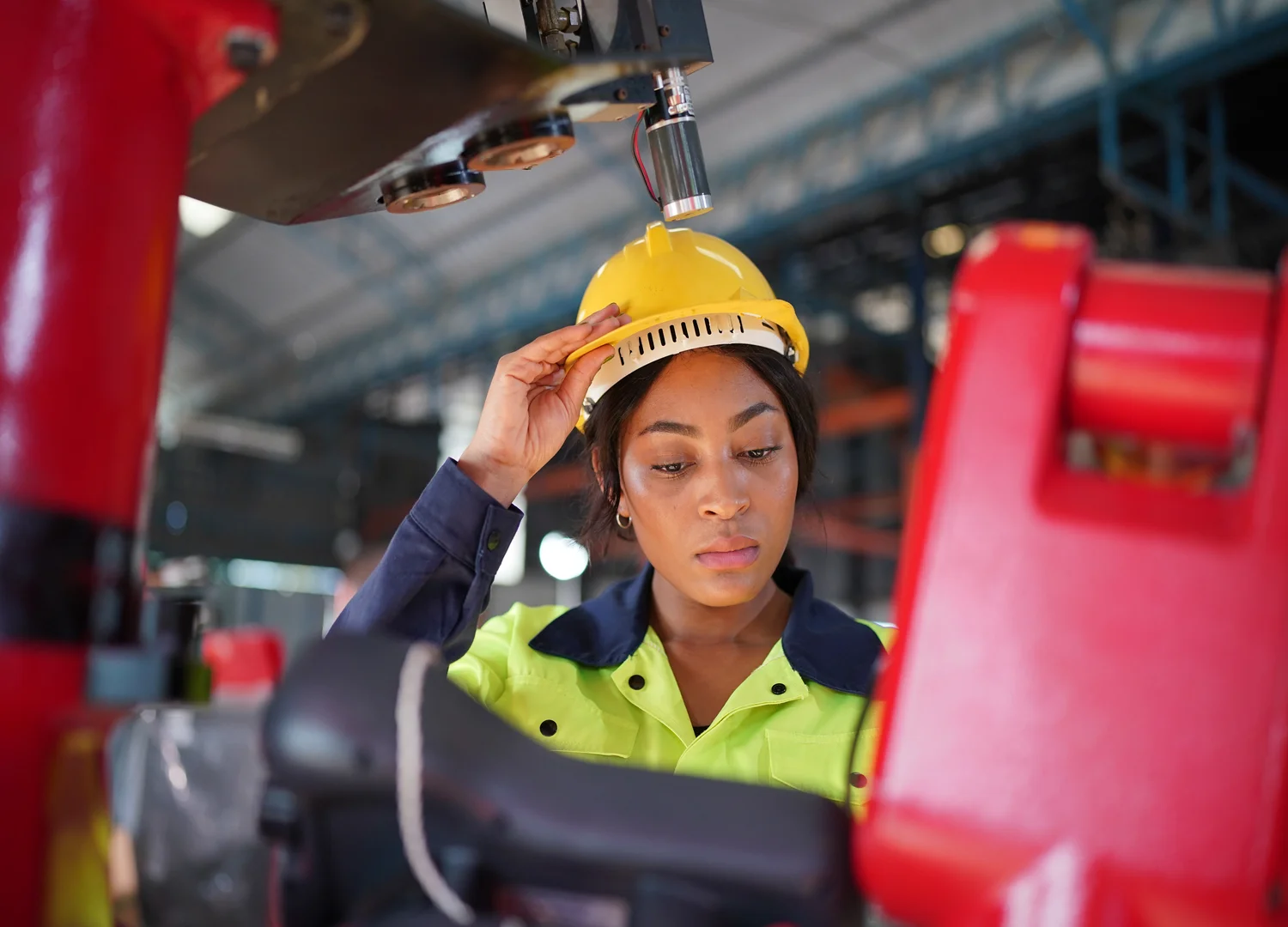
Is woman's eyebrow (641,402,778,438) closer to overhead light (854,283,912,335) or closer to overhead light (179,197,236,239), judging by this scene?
overhead light (854,283,912,335)

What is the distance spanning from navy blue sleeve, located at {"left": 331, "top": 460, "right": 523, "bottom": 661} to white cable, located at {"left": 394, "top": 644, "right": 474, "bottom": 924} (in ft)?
2.90

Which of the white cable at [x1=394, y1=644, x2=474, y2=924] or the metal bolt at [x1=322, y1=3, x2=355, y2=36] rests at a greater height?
the metal bolt at [x1=322, y1=3, x2=355, y2=36]

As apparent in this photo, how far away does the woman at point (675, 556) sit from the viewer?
1.65 metres

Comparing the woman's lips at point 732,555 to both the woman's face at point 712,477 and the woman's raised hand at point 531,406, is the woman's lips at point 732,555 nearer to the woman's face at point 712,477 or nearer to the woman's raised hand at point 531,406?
the woman's face at point 712,477

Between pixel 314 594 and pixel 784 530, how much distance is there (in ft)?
41.8

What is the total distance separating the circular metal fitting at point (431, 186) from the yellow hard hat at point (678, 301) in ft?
2.71

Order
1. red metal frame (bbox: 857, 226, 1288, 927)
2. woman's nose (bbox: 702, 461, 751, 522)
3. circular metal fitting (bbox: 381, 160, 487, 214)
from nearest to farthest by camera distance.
Result: red metal frame (bbox: 857, 226, 1288, 927) → circular metal fitting (bbox: 381, 160, 487, 214) → woman's nose (bbox: 702, 461, 751, 522)

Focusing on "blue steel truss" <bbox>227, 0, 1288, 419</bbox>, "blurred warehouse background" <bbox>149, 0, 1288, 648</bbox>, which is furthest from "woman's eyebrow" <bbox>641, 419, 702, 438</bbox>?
"blue steel truss" <bbox>227, 0, 1288, 419</bbox>

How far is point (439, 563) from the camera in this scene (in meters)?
1.48

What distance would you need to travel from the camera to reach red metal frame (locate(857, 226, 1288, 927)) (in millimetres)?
515

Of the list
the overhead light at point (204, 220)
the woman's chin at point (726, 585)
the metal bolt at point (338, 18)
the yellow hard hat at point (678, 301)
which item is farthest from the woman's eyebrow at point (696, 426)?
the overhead light at point (204, 220)

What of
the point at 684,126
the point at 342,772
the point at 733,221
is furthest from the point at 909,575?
the point at 733,221

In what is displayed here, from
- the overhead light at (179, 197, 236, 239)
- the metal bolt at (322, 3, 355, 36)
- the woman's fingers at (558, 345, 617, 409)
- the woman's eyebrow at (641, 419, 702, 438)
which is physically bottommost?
the woman's eyebrow at (641, 419, 702, 438)

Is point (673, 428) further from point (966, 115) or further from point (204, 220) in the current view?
point (204, 220)
